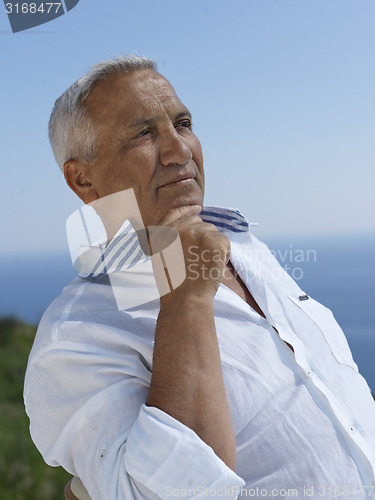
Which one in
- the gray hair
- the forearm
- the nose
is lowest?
the forearm

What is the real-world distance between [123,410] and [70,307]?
384mm

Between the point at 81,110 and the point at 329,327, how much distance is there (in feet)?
3.78

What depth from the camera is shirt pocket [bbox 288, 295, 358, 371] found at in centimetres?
170

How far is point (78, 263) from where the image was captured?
163 centimetres

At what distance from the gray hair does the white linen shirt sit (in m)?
0.35

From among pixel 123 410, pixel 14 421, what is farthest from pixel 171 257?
pixel 14 421

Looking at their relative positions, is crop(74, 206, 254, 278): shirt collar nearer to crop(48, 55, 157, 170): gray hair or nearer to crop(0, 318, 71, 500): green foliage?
crop(48, 55, 157, 170): gray hair

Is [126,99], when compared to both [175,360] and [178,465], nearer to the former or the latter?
[175,360]

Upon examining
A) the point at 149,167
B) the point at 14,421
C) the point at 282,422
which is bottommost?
the point at 14,421

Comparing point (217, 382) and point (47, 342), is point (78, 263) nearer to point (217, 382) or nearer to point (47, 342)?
point (47, 342)

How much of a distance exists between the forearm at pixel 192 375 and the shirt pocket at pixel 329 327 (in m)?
0.69

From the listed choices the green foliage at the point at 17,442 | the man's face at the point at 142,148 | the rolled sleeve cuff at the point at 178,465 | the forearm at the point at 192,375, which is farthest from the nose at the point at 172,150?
the green foliage at the point at 17,442

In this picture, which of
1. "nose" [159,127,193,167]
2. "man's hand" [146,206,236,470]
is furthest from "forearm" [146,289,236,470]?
"nose" [159,127,193,167]

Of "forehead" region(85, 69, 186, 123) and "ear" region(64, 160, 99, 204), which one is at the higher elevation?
"forehead" region(85, 69, 186, 123)
